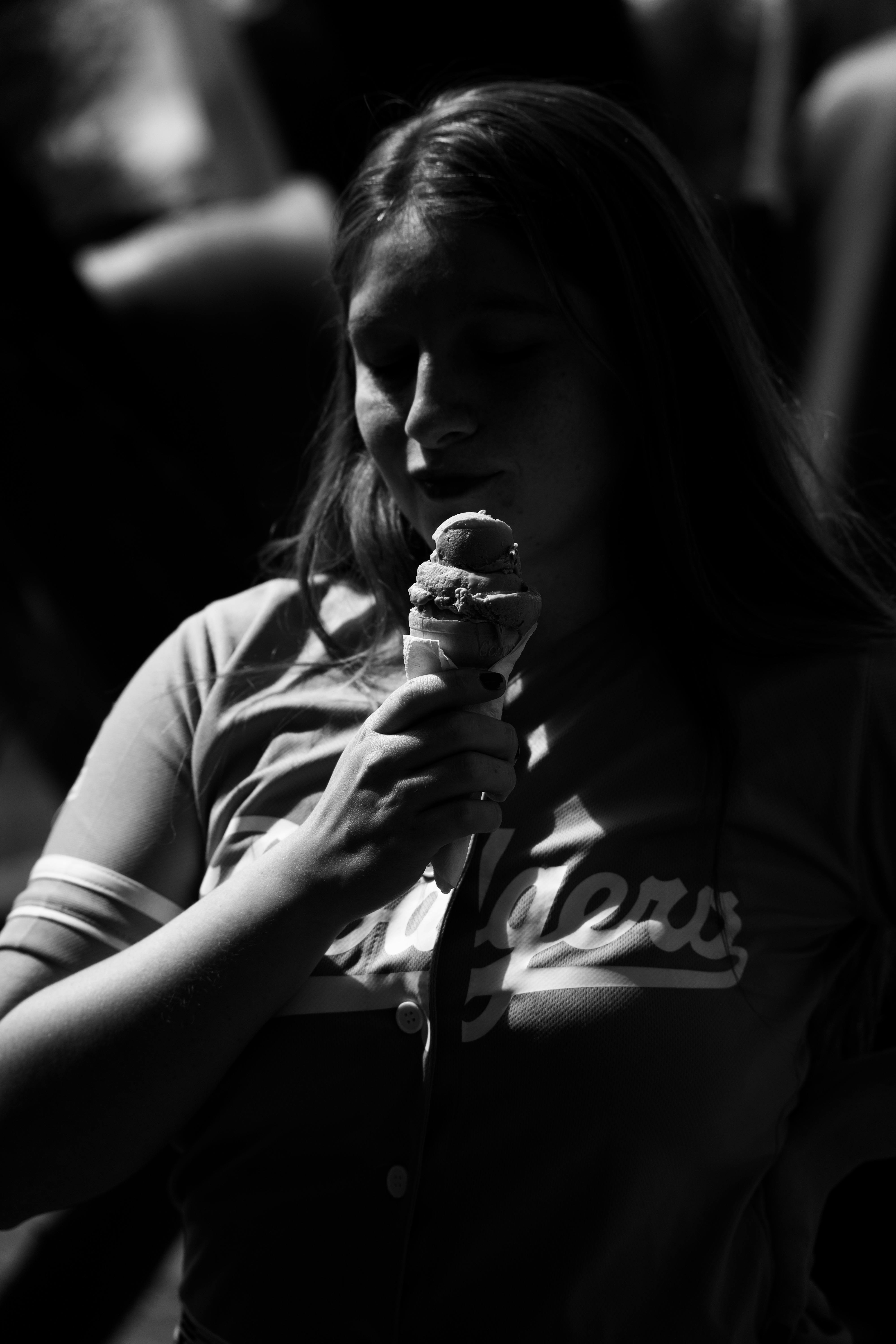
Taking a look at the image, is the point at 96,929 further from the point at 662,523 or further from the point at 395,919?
the point at 662,523

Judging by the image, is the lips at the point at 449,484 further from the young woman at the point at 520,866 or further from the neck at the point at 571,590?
the neck at the point at 571,590

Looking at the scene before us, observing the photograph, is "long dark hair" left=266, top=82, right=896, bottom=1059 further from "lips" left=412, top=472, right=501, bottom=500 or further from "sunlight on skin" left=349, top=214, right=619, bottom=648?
"lips" left=412, top=472, right=501, bottom=500

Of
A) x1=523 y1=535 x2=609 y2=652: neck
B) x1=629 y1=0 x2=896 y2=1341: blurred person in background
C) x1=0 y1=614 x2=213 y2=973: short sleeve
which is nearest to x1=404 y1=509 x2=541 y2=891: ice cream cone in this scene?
x1=523 y1=535 x2=609 y2=652: neck

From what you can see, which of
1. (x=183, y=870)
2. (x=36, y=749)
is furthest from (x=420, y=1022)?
(x=36, y=749)

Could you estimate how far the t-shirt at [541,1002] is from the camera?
56.3 inches

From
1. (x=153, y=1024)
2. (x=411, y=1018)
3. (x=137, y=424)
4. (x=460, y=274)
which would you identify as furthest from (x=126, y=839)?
(x=137, y=424)

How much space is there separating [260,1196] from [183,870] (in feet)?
1.35

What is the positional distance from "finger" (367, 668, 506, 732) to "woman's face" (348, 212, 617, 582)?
274mm

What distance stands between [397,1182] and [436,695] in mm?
551

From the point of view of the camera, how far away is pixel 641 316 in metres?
1.65

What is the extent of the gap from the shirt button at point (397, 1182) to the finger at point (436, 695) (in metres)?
0.49

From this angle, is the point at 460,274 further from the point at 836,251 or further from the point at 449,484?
the point at 836,251

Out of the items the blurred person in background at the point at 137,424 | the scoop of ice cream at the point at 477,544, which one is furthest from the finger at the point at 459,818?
the blurred person in background at the point at 137,424

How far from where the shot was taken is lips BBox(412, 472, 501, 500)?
1.59 metres
